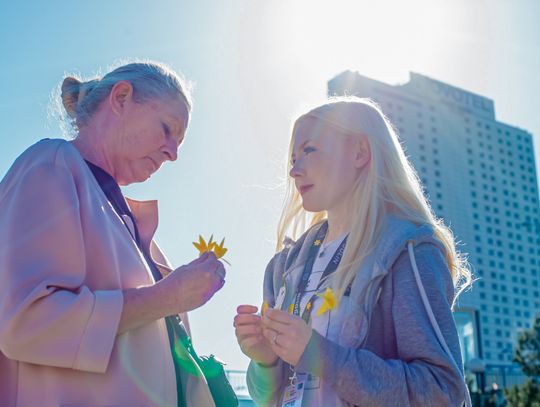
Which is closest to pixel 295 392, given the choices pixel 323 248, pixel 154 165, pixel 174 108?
pixel 323 248

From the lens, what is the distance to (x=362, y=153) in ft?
10.7

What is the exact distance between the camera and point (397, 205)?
308cm

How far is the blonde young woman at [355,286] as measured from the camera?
250 cm

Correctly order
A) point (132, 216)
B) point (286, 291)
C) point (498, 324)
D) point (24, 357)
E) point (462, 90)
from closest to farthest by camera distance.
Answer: point (24, 357)
point (132, 216)
point (286, 291)
point (498, 324)
point (462, 90)

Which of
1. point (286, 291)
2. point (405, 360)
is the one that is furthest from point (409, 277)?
point (286, 291)

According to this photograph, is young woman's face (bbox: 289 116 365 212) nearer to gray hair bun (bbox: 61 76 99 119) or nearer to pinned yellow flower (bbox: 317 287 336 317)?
pinned yellow flower (bbox: 317 287 336 317)

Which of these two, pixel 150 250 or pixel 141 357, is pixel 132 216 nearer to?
pixel 150 250

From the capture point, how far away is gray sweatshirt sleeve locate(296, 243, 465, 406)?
245 centimetres

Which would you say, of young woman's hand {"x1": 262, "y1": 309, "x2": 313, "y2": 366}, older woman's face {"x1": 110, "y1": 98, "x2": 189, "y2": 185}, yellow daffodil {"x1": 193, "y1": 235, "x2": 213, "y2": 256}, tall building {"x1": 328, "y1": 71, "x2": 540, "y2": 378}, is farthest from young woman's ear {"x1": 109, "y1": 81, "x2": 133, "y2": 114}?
tall building {"x1": 328, "y1": 71, "x2": 540, "y2": 378}

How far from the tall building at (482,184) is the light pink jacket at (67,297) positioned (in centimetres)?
10114

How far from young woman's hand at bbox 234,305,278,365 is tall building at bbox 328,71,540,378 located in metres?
101

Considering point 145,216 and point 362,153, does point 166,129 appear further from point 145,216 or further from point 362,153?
point 362,153

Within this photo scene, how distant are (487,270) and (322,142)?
11746 centimetres

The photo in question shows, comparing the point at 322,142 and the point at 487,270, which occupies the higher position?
the point at 487,270
